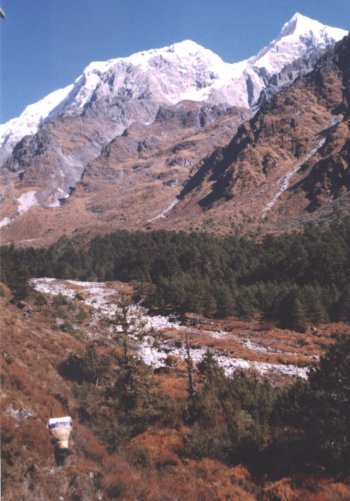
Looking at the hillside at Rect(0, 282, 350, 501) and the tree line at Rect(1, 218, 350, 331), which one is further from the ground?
the tree line at Rect(1, 218, 350, 331)

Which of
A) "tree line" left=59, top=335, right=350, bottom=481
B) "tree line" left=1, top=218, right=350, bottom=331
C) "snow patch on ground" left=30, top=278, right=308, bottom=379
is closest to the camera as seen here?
"tree line" left=59, top=335, right=350, bottom=481

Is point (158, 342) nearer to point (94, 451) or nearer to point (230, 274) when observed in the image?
point (94, 451)

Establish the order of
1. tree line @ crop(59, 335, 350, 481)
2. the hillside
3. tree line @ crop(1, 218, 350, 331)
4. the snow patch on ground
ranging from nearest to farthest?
the hillside, tree line @ crop(59, 335, 350, 481), the snow patch on ground, tree line @ crop(1, 218, 350, 331)

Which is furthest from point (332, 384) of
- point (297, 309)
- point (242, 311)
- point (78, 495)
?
point (242, 311)

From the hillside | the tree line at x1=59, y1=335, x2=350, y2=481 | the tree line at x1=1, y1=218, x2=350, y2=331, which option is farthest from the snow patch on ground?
the tree line at x1=1, y1=218, x2=350, y2=331

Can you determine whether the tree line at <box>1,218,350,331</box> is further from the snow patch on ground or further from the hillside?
the hillside

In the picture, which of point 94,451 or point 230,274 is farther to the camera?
point 230,274

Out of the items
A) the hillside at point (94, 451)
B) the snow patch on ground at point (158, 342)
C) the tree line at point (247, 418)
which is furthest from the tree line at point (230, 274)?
the tree line at point (247, 418)

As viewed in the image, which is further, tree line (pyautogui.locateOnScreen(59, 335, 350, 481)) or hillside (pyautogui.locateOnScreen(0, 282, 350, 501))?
tree line (pyautogui.locateOnScreen(59, 335, 350, 481))

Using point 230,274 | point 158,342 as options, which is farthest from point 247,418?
point 230,274
